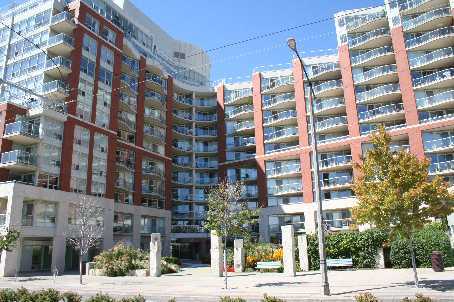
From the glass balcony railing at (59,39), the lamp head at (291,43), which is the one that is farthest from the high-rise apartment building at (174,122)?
the lamp head at (291,43)

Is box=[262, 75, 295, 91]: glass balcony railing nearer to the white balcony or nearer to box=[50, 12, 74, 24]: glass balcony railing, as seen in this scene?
the white balcony

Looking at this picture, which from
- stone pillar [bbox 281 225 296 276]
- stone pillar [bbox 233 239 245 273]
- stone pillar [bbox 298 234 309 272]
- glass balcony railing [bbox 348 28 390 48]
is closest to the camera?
stone pillar [bbox 281 225 296 276]

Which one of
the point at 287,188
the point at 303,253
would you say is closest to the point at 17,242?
the point at 303,253

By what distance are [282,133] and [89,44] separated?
30227mm

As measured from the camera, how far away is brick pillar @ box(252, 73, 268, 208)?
64.0 meters

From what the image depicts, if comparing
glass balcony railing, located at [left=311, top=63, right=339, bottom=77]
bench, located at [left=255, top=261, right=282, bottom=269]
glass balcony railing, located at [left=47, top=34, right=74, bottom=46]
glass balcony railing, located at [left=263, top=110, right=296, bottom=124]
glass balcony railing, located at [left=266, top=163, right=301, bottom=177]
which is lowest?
bench, located at [left=255, top=261, right=282, bottom=269]

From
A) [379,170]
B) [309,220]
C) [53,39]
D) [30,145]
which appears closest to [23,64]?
[53,39]

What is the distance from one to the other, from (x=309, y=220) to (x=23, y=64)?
4126 centimetres

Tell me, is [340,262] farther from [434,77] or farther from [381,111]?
[434,77]

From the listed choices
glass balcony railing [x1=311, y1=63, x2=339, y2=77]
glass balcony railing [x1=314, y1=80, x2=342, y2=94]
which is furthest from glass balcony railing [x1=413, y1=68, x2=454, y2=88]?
glass balcony railing [x1=311, y1=63, x2=339, y2=77]

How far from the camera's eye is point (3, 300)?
15391mm

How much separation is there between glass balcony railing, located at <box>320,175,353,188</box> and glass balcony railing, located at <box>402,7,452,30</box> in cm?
2103

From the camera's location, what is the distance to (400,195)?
19359mm

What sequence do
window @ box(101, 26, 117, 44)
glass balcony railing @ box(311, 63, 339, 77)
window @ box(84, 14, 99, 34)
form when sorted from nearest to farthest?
window @ box(84, 14, 99, 34) < window @ box(101, 26, 117, 44) < glass balcony railing @ box(311, 63, 339, 77)
